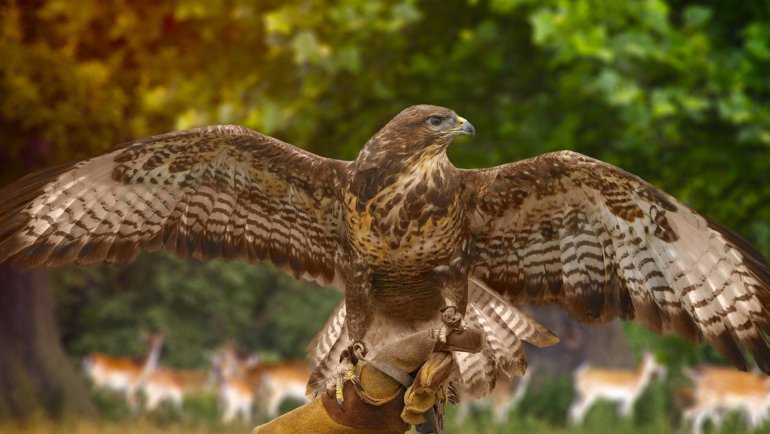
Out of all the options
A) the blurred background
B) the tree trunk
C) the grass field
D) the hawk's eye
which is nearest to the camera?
the hawk's eye

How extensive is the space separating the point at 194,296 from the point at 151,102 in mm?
8210

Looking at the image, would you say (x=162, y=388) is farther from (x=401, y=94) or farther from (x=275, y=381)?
(x=401, y=94)

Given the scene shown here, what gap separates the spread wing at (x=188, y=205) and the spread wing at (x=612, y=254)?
2.68 ft

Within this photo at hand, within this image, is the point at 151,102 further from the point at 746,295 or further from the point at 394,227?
the point at 746,295

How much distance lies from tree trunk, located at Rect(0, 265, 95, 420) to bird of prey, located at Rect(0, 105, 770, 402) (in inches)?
372

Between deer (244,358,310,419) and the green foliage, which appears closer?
deer (244,358,310,419)

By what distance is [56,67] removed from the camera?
12.3 metres

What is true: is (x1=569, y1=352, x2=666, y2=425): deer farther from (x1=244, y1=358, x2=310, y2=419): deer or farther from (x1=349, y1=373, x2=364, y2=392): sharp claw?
(x1=349, y1=373, x2=364, y2=392): sharp claw

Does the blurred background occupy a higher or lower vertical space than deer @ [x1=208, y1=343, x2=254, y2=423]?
higher

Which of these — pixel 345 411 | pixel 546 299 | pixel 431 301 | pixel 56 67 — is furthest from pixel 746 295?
pixel 56 67

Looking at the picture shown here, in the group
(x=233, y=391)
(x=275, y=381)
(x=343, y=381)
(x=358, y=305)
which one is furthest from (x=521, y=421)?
(x=343, y=381)

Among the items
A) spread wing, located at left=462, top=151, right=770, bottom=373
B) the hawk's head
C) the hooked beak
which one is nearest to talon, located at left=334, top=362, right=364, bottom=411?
the hawk's head

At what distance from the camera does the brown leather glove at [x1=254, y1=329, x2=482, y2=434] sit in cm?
401

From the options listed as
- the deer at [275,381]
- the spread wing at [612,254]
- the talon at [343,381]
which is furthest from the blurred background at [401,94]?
the talon at [343,381]
